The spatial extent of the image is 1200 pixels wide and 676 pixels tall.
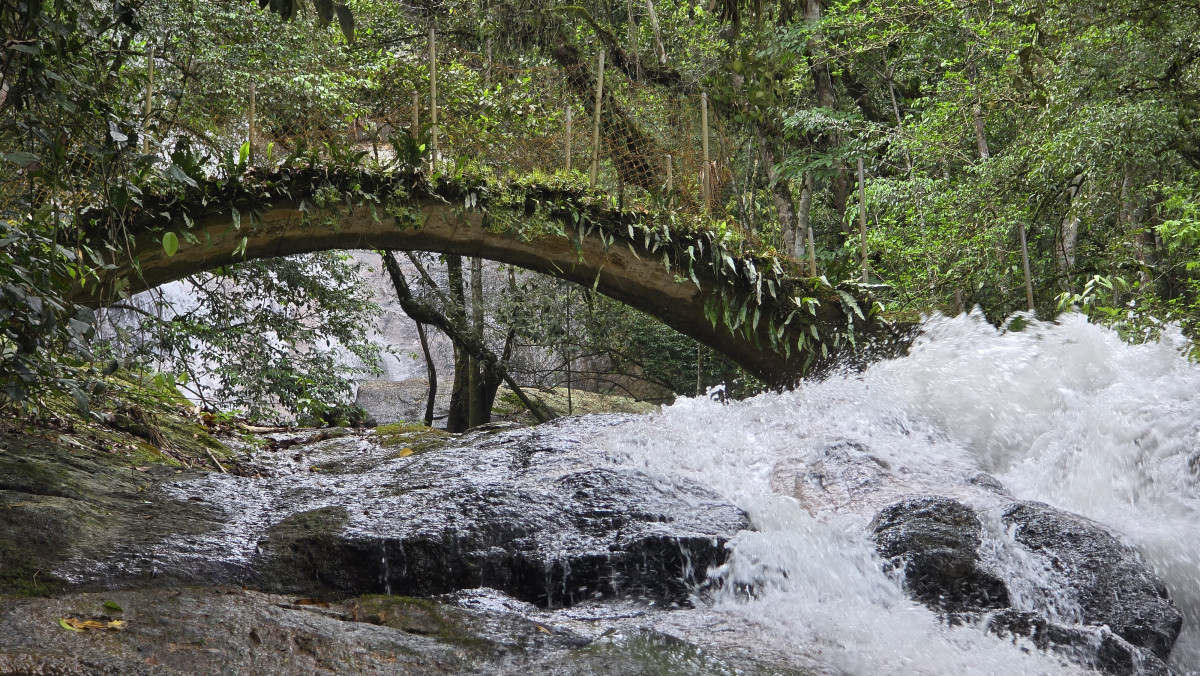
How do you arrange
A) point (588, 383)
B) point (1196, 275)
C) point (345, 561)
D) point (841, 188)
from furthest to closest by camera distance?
1. point (588, 383)
2. point (841, 188)
3. point (1196, 275)
4. point (345, 561)

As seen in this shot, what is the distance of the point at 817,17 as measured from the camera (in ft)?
40.2

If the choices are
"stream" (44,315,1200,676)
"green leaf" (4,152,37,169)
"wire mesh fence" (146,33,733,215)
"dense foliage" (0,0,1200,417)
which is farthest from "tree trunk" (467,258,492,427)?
"green leaf" (4,152,37,169)

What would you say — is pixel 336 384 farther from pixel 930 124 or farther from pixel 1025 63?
pixel 1025 63

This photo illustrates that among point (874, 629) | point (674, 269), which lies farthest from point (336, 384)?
point (874, 629)

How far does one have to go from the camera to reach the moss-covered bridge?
6.16 meters

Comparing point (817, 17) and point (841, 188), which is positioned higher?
point (817, 17)

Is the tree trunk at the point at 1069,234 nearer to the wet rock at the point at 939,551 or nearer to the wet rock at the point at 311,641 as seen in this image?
the wet rock at the point at 939,551

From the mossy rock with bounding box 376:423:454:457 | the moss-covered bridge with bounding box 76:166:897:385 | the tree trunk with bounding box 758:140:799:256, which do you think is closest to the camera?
the moss-covered bridge with bounding box 76:166:897:385

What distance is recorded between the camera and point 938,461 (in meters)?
5.39

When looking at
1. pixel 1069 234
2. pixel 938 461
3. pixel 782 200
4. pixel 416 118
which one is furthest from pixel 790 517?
pixel 1069 234

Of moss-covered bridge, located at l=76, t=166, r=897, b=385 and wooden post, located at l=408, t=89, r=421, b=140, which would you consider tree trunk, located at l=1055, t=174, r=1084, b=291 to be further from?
wooden post, located at l=408, t=89, r=421, b=140

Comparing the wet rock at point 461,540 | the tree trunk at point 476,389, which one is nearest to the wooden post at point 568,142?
the wet rock at point 461,540

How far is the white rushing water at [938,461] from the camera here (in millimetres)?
3277

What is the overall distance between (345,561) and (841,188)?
37.3 ft
